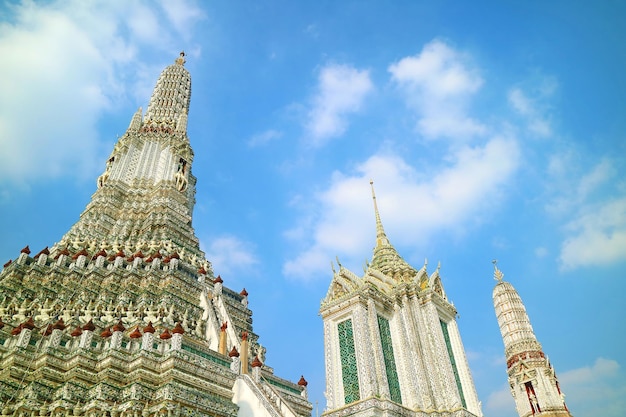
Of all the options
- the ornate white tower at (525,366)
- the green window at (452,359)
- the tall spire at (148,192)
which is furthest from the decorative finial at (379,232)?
the ornate white tower at (525,366)

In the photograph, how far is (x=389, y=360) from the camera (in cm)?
1798

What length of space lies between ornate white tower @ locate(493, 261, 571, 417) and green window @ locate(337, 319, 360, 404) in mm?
33695

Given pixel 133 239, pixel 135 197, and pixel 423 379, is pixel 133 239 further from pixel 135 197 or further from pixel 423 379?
pixel 423 379

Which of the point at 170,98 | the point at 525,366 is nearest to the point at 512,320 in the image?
the point at 525,366

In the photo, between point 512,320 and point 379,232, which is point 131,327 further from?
point 512,320

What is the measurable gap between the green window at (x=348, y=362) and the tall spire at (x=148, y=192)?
17591 mm

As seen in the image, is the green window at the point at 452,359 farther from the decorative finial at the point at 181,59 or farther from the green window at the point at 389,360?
the decorative finial at the point at 181,59

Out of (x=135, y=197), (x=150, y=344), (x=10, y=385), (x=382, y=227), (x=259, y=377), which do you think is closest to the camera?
(x=10, y=385)

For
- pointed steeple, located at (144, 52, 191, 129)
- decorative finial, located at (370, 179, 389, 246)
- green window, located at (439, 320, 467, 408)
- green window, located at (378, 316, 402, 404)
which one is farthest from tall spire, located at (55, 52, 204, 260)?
green window, located at (439, 320, 467, 408)

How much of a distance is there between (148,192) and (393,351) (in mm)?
30291

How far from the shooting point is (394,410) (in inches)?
626

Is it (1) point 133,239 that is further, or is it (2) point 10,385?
(1) point 133,239

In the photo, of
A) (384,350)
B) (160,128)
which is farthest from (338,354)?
(160,128)

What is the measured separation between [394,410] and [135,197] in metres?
31.7
